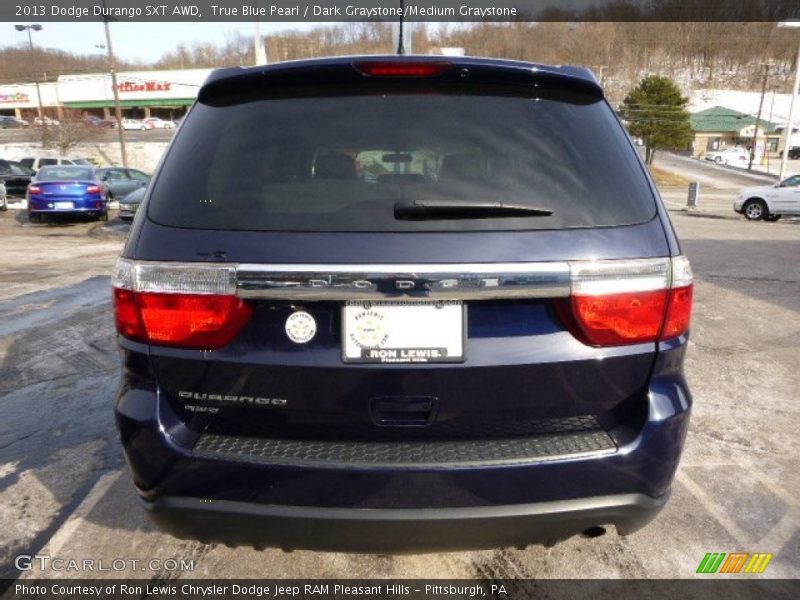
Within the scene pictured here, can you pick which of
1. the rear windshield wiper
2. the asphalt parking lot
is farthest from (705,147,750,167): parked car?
the rear windshield wiper

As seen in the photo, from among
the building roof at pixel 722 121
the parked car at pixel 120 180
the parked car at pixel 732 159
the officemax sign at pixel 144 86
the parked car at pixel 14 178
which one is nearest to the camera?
the parked car at pixel 120 180

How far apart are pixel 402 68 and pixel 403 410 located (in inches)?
42.1

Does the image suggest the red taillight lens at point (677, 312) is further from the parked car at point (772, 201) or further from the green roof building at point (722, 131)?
the green roof building at point (722, 131)

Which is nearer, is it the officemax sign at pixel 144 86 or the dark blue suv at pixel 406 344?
the dark blue suv at pixel 406 344

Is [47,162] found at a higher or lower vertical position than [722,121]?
lower

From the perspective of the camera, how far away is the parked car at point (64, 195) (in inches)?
559

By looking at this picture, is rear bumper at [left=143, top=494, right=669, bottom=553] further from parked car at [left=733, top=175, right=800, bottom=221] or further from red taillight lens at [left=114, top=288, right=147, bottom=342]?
parked car at [left=733, top=175, right=800, bottom=221]

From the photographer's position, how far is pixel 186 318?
1.59 m

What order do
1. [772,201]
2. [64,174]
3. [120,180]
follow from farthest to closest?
[120,180]
[772,201]
[64,174]

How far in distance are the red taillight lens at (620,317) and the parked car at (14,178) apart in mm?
23222

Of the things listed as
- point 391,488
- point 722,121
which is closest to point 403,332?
point 391,488

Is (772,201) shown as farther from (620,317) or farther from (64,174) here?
(64,174)

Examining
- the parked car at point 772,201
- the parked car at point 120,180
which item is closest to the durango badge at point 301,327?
the parked car at point 120,180

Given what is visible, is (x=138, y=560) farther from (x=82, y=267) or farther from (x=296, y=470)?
(x=82, y=267)
